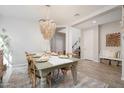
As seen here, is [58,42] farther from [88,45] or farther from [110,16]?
[110,16]

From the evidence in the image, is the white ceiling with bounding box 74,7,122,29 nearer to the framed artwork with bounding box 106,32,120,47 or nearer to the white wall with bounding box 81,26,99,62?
the framed artwork with bounding box 106,32,120,47

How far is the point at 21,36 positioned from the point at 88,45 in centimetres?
405

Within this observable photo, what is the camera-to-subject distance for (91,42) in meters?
7.08

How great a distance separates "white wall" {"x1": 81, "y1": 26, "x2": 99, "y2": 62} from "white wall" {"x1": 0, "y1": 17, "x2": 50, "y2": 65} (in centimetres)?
305

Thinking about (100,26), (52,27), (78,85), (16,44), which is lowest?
(78,85)

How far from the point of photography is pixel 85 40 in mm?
7617

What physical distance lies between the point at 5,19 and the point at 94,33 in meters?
4.66

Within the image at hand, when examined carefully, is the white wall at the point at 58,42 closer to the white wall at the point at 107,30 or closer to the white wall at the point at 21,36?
the white wall at the point at 21,36

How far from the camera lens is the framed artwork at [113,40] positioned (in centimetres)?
555

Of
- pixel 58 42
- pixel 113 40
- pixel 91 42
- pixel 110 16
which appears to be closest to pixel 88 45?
pixel 91 42

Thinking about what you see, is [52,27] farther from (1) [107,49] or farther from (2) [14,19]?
(1) [107,49]

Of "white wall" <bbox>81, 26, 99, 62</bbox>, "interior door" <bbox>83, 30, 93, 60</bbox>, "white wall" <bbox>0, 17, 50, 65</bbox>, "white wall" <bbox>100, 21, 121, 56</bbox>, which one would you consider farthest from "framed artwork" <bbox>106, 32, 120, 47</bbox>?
"white wall" <bbox>0, 17, 50, 65</bbox>

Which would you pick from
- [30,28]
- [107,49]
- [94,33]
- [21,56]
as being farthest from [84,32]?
[21,56]

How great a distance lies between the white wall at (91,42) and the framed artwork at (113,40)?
675mm
